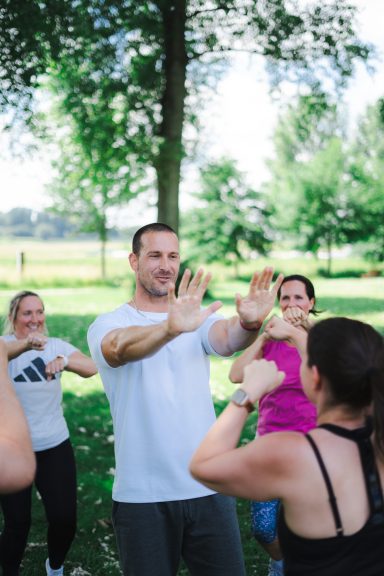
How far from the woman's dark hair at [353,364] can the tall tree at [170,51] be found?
10342 millimetres

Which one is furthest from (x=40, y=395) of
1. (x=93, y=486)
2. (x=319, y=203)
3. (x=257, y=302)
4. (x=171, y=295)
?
(x=319, y=203)

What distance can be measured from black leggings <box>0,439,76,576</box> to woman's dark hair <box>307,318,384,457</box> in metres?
2.74

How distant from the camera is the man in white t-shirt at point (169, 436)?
3.07 m

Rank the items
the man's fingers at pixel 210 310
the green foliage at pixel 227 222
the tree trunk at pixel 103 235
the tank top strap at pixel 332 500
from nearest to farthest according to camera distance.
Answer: the tank top strap at pixel 332 500 < the man's fingers at pixel 210 310 < the tree trunk at pixel 103 235 < the green foliage at pixel 227 222

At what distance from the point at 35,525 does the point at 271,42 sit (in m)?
11.2

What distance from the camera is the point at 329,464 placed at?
2.04 m

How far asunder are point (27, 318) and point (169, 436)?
2.14 m

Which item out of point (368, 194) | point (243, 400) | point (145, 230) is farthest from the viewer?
point (368, 194)

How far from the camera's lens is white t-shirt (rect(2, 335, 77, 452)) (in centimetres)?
440

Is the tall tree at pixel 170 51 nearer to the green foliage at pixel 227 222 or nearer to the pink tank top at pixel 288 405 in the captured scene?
the pink tank top at pixel 288 405

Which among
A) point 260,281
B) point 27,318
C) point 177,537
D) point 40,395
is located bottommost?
point 177,537

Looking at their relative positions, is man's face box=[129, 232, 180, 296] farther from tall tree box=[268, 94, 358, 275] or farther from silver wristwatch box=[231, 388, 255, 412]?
tall tree box=[268, 94, 358, 275]

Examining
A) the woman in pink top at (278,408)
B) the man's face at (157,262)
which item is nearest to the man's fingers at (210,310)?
the man's face at (157,262)

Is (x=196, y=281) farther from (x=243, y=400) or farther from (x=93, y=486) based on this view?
(x=93, y=486)
